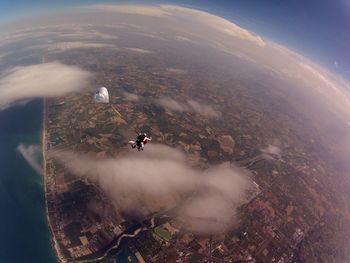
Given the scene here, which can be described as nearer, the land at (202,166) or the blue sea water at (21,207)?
the blue sea water at (21,207)

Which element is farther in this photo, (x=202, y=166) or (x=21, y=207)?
(x=202, y=166)

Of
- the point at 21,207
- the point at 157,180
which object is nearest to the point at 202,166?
the point at 157,180

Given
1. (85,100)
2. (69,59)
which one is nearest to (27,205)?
(85,100)

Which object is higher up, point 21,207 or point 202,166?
point 202,166

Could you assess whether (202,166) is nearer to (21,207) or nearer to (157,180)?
(157,180)
